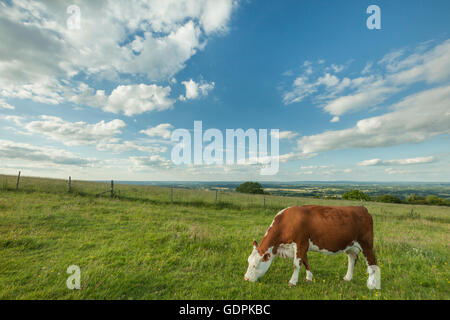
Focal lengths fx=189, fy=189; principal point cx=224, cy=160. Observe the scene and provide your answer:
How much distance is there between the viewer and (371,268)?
15.3 ft

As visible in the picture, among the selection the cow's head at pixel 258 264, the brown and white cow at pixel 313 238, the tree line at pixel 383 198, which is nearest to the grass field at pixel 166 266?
the cow's head at pixel 258 264

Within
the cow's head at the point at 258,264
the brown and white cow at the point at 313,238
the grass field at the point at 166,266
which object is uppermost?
the brown and white cow at the point at 313,238

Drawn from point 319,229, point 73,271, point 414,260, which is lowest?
point 414,260

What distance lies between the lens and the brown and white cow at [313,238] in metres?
4.57

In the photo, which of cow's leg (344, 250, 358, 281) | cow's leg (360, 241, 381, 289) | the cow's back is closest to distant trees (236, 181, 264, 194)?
cow's leg (344, 250, 358, 281)

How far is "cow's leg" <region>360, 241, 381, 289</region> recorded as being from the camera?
4.64 metres

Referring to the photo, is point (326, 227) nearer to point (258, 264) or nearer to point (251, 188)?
point (258, 264)

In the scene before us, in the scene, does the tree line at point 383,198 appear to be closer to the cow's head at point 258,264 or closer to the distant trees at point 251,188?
the distant trees at point 251,188

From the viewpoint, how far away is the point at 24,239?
681cm

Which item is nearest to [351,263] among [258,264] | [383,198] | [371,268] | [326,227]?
[371,268]

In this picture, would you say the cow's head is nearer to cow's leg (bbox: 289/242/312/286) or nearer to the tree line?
cow's leg (bbox: 289/242/312/286)
